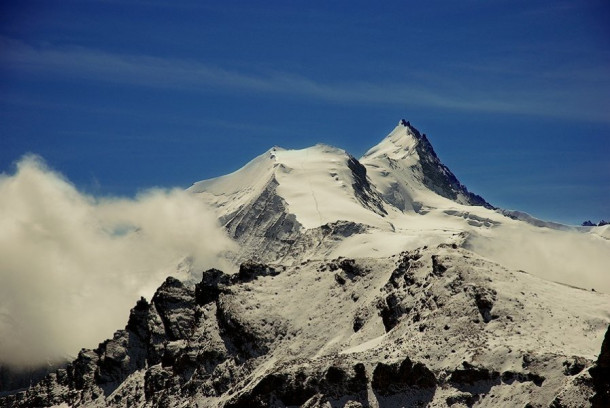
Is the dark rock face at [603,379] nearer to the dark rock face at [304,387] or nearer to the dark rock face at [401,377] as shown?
the dark rock face at [401,377]

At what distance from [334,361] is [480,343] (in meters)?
22.9

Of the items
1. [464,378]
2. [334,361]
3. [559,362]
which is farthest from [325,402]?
[559,362]

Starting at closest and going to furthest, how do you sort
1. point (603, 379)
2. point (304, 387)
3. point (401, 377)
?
point (603, 379) < point (401, 377) < point (304, 387)

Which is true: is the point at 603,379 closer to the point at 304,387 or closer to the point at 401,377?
the point at 401,377

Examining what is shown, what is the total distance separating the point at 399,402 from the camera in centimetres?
17838

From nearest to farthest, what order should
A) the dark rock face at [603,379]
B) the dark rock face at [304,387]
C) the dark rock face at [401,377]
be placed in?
the dark rock face at [603,379]
the dark rock face at [401,377]
the dark rock face at [304,387]

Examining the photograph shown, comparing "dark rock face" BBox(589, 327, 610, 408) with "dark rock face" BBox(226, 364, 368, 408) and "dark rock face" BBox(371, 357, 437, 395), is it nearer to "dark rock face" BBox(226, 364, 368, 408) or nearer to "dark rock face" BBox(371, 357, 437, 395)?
"dark rock face" BBox(371, 357, 437, 395)

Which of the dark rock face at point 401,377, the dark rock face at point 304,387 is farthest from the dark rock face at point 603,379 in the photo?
the dark rock face at point 304,387

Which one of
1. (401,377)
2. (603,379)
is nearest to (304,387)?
(401,377)

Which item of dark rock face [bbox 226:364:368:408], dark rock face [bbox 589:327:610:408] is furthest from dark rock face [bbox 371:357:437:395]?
dark rock face [bbox 589:327:610:408]

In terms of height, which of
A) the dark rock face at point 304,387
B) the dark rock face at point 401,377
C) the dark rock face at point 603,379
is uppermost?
the dark rock face at point 304,387

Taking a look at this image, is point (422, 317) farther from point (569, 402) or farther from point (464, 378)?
point (569, 402)

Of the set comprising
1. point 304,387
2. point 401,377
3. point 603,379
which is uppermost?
point 304,387

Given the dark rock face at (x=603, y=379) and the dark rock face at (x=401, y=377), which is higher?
the dark rock face at (x=401, y=377)
